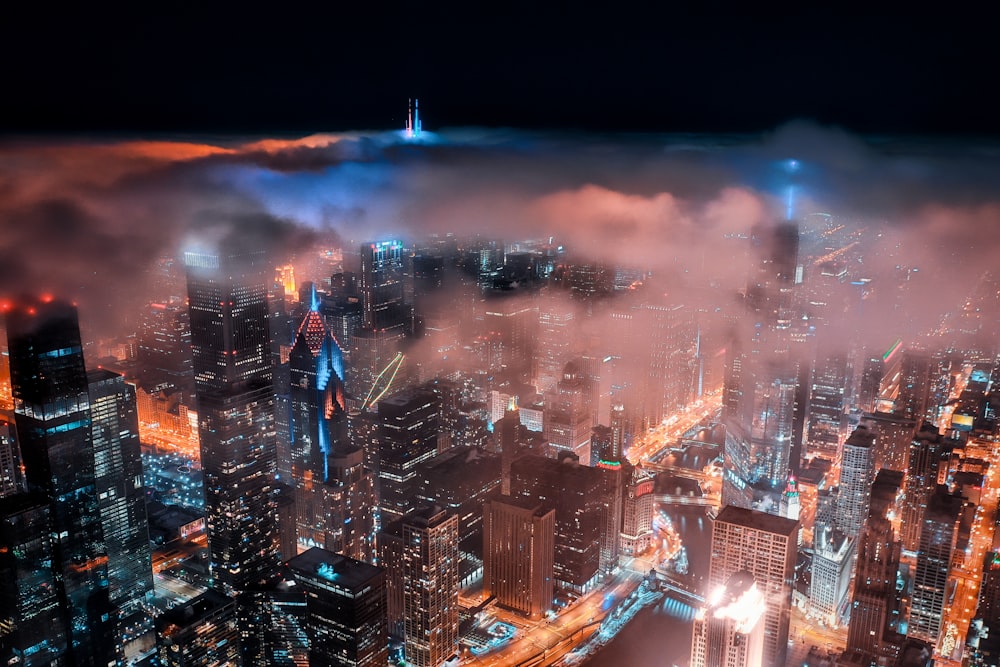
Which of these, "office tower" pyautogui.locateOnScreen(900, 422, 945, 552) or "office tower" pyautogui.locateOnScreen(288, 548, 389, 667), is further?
"office tower" pyautogui.locateOnScreen(900, 422, 945, 552)

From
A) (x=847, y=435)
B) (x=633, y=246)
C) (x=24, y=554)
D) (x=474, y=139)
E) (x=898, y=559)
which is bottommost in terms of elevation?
(x=898, y=559)

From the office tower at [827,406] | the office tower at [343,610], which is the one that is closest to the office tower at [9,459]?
the office tower at [343,610]

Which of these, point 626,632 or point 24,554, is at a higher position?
point 24,554

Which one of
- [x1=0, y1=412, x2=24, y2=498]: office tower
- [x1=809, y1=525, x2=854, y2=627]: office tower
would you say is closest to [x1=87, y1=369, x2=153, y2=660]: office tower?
[x1=0, y1=412, x2=24, y2=498]: office tower

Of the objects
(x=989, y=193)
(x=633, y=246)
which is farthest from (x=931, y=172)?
(x=633, y=246)

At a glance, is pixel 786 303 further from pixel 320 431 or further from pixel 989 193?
pixel 320 431

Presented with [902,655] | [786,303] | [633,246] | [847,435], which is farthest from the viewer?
[847,435]

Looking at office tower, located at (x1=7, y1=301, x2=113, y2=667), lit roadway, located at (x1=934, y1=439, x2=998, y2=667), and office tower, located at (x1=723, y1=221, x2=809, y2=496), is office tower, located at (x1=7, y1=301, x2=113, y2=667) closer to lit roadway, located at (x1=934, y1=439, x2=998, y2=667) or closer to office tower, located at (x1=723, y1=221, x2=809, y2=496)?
office tower, located at (x1=723, y1=221, x2=809, y2=496)

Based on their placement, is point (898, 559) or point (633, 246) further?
point (898, 559)
